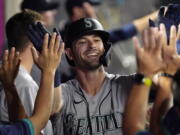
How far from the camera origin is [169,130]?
114 inches

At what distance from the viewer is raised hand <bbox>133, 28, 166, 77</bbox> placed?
2.98 metres

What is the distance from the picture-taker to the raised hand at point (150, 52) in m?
2.98

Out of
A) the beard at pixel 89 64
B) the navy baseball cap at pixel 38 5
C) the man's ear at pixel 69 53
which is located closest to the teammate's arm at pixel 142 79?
the beard at pixel 89 64

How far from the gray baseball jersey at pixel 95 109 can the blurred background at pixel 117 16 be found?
391cm

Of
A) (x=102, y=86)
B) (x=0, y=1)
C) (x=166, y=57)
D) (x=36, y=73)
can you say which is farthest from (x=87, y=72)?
(x=0, y=1)

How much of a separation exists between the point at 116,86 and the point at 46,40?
0.77 metres

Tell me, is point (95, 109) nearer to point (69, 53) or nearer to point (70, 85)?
point (70, 85)

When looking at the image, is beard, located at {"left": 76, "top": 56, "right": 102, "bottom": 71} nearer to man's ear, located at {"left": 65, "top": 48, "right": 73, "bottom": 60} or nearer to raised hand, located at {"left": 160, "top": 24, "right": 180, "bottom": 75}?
man's ear, located at {"left": 65, "top": 48, "right": 73, "bottom": 60}

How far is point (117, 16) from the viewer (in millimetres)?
9180

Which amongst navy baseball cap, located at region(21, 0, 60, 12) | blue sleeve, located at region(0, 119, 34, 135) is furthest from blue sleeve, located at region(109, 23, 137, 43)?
blue sleeve, located at region(0, 119, 34, 135)

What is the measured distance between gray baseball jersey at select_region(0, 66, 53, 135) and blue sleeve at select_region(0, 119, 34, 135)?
1.87 feet

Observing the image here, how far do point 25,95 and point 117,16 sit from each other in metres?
5.26

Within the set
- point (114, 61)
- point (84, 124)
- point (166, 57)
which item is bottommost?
point (114, 61)

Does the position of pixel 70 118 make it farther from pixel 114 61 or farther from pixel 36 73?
pixel 114 61
